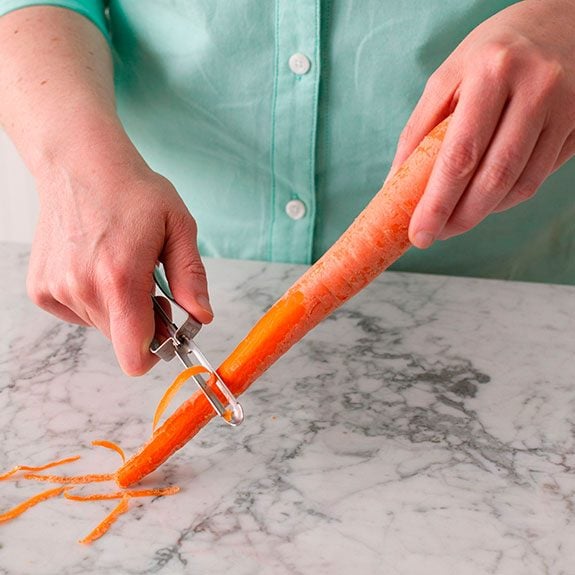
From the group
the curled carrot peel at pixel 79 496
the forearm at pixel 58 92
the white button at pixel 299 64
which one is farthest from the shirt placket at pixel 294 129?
the curled carrot peel at pixel 79 496

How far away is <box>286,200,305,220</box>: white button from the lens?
1.18 meters

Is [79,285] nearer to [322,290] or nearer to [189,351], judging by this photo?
[189,351]

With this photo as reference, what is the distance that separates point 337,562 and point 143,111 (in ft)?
2.18

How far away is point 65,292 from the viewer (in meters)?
0.87

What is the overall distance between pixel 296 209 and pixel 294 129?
0.10 m

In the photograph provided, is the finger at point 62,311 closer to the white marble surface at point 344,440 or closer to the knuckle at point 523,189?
the white marble surface at point 344,440

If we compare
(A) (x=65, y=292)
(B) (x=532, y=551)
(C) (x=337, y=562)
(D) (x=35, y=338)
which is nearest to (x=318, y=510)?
(C) (x=337, y=562)

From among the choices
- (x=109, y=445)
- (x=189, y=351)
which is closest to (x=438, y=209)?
(x=189, y=351)

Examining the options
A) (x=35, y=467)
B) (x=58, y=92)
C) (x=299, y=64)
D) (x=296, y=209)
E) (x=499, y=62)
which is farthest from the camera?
(x=296, y=209)

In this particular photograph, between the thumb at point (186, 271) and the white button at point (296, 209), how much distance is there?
1.01 feet

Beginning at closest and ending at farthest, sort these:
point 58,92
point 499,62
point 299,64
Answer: point 499,62 < point 58,92 < point 299,64

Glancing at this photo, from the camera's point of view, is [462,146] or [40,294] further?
[40,294]

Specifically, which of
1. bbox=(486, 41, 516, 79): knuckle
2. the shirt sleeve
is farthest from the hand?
the shirt sleeve

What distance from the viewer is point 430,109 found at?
0.83 metres
